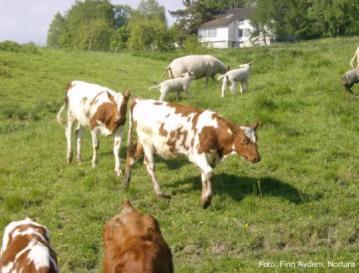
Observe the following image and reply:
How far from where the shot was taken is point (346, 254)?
387 inches

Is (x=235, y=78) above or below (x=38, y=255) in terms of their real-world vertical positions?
above

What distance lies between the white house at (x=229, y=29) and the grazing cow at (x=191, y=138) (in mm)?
101809

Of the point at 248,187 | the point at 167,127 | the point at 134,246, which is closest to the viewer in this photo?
the point at 134,246

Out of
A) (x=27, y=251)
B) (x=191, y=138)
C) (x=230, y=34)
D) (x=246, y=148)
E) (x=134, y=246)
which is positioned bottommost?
(x=230, y=34)

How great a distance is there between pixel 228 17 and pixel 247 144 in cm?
11125

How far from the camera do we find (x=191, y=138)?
12734mm

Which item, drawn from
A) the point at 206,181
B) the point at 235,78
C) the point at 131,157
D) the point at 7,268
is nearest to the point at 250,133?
the point at 206,181

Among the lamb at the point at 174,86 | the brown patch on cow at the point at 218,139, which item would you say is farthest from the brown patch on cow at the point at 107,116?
the lamb at the point at 174,86

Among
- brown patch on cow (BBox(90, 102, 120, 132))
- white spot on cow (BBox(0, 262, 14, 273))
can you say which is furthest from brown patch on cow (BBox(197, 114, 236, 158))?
white spot on cow (BBox(0, 262, 14, 273))

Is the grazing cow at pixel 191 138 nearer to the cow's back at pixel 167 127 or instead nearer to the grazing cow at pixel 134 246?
the cow's back at pixel 167 127

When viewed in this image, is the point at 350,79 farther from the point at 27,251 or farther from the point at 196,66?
the point at 27,251

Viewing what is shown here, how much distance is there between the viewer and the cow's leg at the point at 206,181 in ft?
40.1

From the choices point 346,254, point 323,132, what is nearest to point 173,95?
point 323,132

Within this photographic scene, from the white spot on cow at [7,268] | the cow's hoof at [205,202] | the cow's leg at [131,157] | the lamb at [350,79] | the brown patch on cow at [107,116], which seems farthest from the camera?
the lamb at [350,79]
